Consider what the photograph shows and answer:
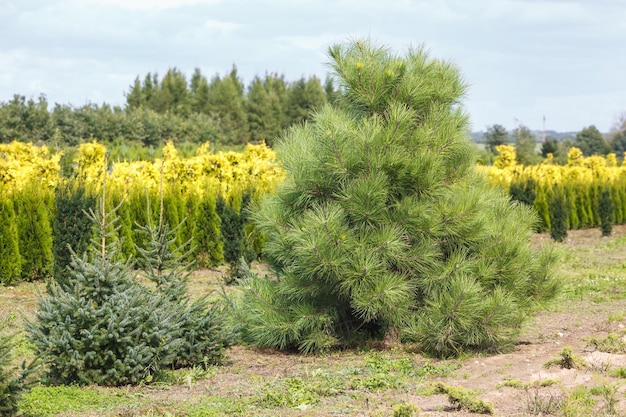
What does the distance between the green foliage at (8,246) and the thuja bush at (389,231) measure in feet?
17.7

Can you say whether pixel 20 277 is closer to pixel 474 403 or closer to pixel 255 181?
pixel 255 181

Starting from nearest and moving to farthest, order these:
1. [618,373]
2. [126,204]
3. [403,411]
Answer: [403,411]
[618,373]
[126,204]

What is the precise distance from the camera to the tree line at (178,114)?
26.3 m

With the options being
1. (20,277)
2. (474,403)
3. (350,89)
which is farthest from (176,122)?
(474,403)

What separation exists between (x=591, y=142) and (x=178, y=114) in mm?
25519

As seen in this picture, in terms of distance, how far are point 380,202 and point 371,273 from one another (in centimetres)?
61

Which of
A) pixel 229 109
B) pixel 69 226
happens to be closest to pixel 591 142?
pixel 229 109

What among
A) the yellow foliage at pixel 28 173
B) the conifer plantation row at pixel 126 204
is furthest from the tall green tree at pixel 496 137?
the yellow foliage at pixel 28 173

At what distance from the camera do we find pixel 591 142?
44.8 m

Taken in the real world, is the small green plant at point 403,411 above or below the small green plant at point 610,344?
above

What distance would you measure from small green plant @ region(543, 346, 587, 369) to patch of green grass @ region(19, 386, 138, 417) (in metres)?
3.13

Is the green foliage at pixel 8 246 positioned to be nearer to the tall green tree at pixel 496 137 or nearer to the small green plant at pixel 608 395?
the small green plant at pixel 608 395

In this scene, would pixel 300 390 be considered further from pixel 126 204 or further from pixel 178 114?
pixel 178 114

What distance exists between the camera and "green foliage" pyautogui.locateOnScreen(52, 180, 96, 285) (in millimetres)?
8781
